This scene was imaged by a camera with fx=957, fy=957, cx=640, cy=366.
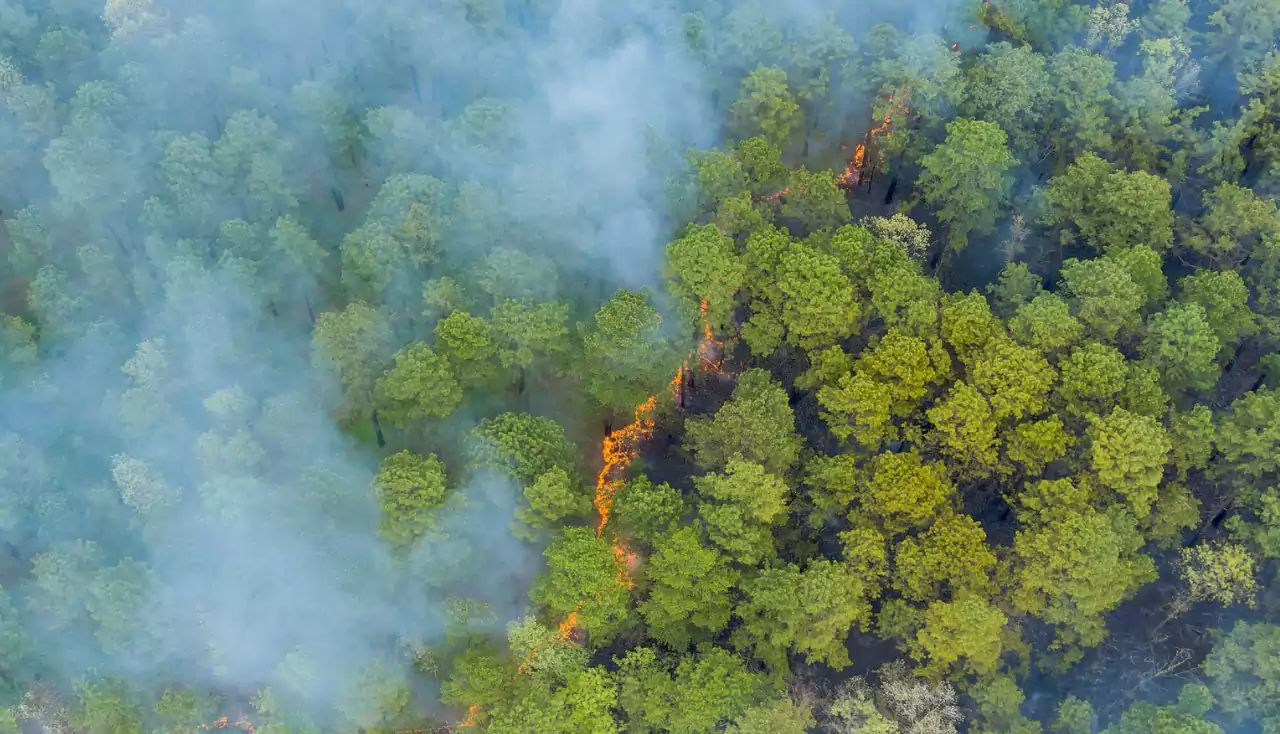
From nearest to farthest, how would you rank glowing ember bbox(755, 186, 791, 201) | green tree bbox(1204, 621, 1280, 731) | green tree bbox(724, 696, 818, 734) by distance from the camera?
green tree bbox(724, 696, 818, 734)
green tree bbox(1204, 621, 1280, 731)
glowing ember bbox(755, 186, 791, 201)

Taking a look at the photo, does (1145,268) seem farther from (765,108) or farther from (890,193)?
(765,108)

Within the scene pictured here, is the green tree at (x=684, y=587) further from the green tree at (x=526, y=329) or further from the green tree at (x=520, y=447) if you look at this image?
the green tree at (x=526, y=329)

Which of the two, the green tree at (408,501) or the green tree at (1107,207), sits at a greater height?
the green tree at (1107,207)

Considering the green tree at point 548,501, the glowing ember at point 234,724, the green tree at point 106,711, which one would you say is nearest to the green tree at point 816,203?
the green tree at point 548,501

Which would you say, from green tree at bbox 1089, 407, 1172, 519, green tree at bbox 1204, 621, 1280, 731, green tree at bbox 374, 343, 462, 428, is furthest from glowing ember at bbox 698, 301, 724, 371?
green tree at bbox 1204, 621, 1280, 731

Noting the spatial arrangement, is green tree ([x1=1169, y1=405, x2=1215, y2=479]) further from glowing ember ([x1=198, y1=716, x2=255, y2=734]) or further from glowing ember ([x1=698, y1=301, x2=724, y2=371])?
glowing ember ([x1=198, y1=716, x2=255, y2=734])

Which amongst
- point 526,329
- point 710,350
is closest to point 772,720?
point 710,350
